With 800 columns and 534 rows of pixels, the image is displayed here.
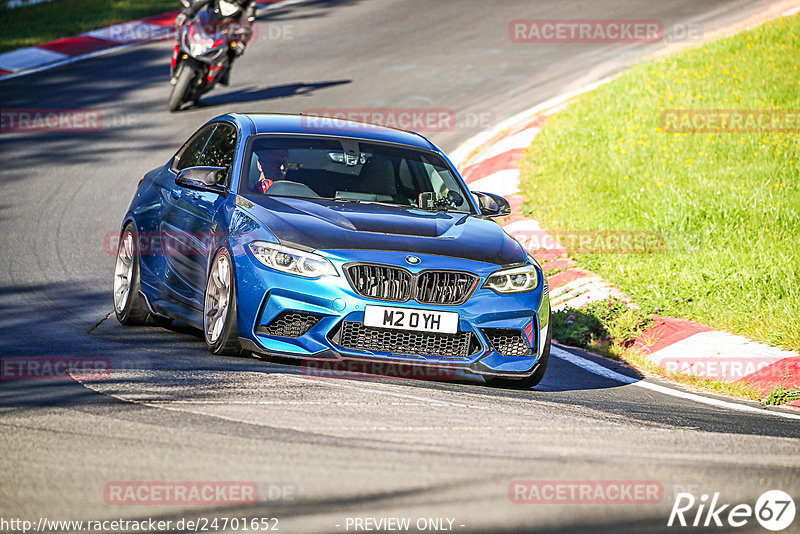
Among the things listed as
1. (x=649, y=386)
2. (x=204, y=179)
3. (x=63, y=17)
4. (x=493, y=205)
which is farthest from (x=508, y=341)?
(x=63, y=17)

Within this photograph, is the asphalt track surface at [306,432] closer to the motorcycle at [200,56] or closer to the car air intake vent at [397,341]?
the car air intake vent at [397,341]

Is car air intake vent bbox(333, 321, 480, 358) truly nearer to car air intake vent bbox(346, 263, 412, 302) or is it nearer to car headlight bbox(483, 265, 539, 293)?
car air intake vent bbox(346, 263, 412, 302)

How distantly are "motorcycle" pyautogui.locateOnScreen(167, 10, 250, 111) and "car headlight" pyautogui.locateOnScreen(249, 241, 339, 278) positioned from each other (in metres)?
9.98

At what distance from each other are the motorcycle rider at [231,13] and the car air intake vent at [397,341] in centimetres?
1084

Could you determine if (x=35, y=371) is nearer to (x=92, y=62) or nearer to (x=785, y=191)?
(x=785, y=191)

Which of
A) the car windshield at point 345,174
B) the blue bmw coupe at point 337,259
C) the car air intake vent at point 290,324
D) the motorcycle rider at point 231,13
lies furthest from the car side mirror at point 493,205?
the motorcycle rider at point 231,13

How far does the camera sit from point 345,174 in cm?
774

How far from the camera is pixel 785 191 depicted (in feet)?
39.0

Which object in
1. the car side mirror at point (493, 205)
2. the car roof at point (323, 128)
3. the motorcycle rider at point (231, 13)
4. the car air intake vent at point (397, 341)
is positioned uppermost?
the motorcycle rider at point (231, 13)

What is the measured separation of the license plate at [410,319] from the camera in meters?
6.39

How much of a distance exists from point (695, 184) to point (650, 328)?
3733 millimetres

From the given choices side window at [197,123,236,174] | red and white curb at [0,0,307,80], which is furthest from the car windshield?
red and white curb at [0,0,307,80]

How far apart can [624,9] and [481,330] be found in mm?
17068

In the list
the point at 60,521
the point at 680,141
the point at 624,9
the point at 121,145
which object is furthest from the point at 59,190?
the point at 624,9
